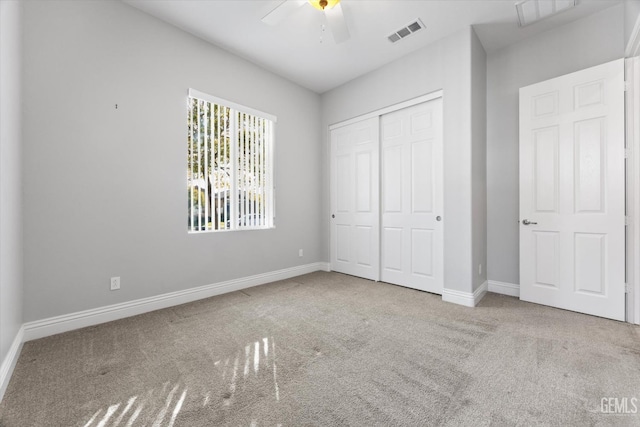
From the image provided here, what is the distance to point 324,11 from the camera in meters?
2.39

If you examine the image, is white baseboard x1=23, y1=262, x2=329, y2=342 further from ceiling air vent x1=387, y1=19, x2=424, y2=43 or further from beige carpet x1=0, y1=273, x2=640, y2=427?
ceiling air vent x1=387, y1=19, x2=424, y2=43

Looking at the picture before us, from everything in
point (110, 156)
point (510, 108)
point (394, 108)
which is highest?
point (394, 108)

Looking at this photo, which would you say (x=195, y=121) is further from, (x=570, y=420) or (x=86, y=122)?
(x=570, y=420)

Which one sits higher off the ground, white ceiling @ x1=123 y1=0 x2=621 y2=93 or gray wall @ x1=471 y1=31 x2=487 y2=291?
white ceiling @ x1=123 y1=0 x2=621 y2=93

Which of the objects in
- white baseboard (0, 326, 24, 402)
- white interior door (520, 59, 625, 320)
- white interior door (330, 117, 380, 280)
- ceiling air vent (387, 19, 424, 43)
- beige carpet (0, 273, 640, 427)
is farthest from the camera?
white interior door (330, 117, 380, 280)

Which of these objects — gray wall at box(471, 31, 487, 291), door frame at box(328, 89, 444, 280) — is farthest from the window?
gray wall at box(471, 31, 487, 291)

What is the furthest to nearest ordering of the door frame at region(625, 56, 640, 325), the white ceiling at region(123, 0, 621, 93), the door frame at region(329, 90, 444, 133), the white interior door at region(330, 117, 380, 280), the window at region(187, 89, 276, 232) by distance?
the white interior door at region(330, 117, 380, 280) < the door frame at region(329, 90, 444, 133) < the window at region(187, 89, 276, 232) < the white ceiling at region(123, 0, 621, 93) < the door frame at region(625, 56, 640, 325)

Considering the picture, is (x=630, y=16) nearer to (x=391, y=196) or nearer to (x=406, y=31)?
(x=406, y=31)

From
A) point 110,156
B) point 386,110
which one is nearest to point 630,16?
point 386,110

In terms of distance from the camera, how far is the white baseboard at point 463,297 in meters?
3.00

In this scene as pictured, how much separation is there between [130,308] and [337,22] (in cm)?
333

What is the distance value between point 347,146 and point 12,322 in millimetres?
4059

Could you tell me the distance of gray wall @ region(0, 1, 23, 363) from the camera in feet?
5.42
